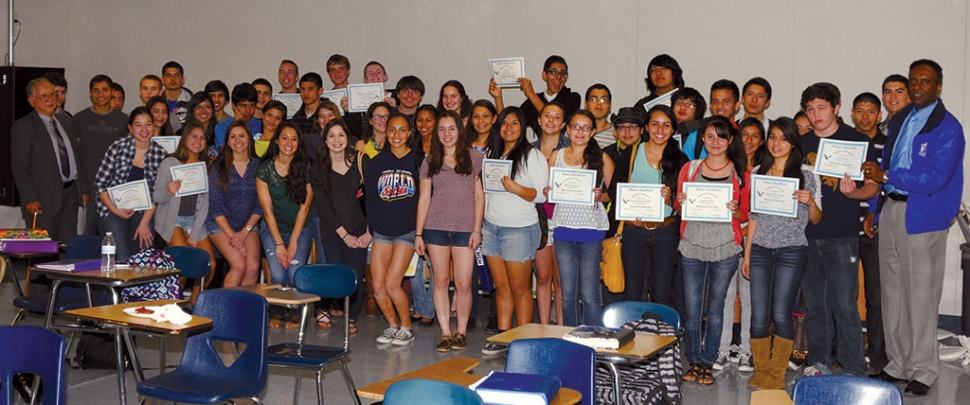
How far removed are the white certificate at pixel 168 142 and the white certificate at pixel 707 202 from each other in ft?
14.7

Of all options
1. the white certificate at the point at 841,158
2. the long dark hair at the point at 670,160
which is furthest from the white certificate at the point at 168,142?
the white certificate at the point at 841,158

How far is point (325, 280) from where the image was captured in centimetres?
586

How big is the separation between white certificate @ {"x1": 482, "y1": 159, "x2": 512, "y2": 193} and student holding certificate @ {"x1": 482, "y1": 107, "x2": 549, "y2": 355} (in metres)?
0.06

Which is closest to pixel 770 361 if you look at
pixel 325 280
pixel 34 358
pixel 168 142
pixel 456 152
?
pixel 456 152

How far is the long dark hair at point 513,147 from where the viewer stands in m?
6.89

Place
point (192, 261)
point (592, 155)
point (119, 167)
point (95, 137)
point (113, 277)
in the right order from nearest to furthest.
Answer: point (113, 277) < point (192, 261) < point (592, 155) < point (119, 167) < point (95, 137)

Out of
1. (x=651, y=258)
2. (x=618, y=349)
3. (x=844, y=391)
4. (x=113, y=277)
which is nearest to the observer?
(x=844, y=391)

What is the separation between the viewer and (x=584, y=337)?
4.37m

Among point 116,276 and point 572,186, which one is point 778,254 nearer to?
point 572,186

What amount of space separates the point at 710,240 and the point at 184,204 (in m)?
4.41

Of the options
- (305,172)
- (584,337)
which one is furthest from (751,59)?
(584,337)

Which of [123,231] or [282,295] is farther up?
[123,231]

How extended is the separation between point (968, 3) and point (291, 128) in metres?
6.27

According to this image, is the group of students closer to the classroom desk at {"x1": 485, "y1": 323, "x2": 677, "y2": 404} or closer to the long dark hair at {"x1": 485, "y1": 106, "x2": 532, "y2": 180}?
the long dark hair at {"x1": 485, "y1": 106, "x2": 532, "y2": 180}
